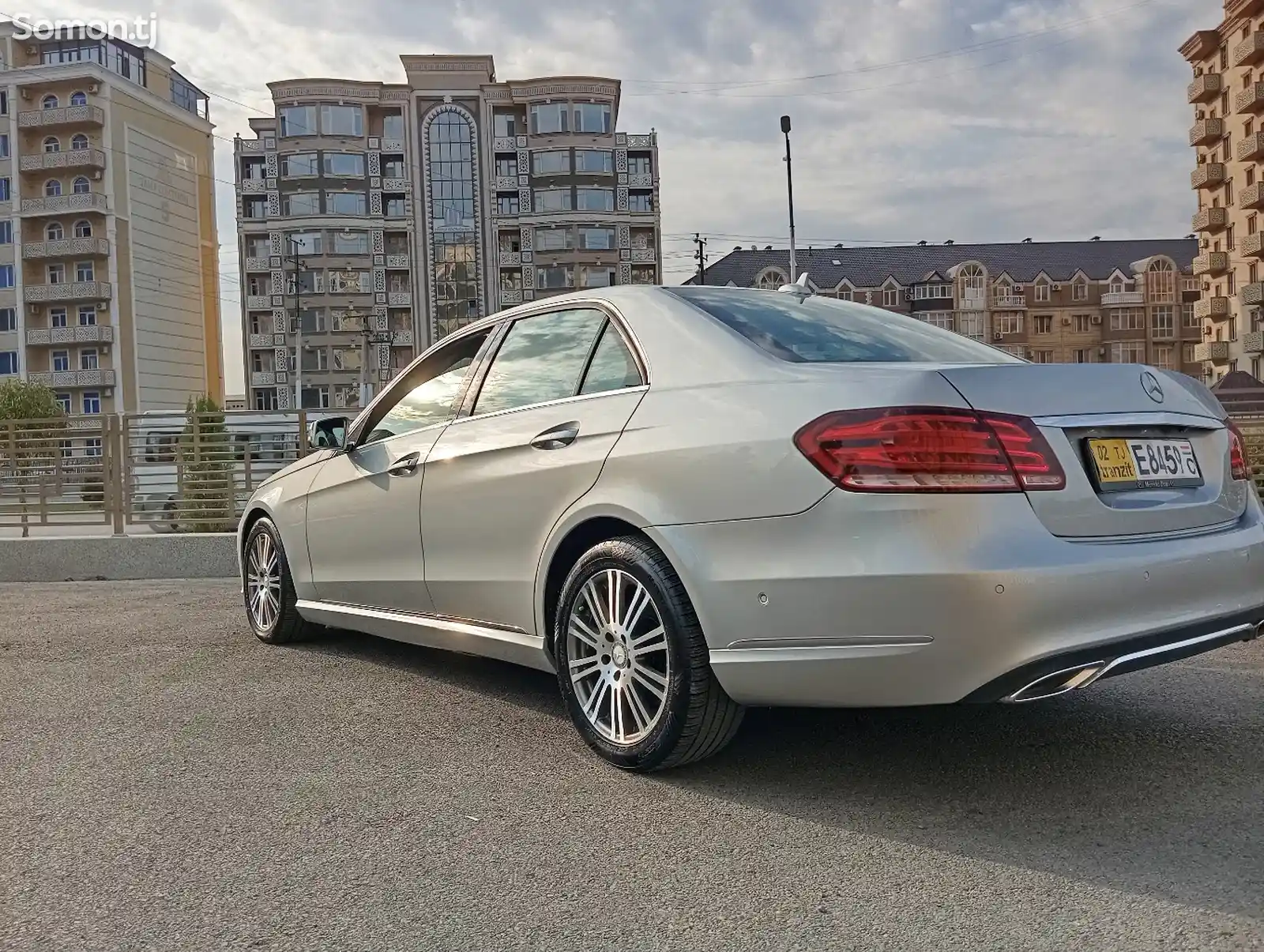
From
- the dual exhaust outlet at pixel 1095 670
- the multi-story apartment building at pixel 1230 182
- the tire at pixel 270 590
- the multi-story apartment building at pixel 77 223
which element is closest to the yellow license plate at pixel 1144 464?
the dual exhaust outlet at pixel 1095 670

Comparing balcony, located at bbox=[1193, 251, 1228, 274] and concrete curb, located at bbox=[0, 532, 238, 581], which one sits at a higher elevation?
balcony, located at bbox=[1193, 251, 1228, 274]

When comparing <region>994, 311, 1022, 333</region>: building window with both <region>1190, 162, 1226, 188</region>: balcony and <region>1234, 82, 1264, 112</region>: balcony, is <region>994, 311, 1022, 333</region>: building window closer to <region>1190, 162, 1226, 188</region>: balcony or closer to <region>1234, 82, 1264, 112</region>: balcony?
<region>1190, 162, 1226, 188</region>: balcony

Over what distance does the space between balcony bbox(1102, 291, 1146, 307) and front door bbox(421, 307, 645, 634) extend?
8803cm

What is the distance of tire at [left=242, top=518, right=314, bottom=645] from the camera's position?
5.70 meters

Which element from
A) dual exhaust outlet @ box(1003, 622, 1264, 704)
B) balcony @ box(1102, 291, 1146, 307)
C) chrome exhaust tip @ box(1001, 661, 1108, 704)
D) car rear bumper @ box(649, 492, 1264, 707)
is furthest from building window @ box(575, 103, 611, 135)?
chrome exhaust tip @ box(1001, 661, 1108, 704)

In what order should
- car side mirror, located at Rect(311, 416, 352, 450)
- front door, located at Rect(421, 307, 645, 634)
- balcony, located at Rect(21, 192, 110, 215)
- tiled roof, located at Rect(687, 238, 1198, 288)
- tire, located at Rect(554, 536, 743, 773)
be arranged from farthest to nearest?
tiled roof, located at Rect(687, 238, 1198, 288) < balcony, located at Rect(21, 192, 110, 215) < car side mirror, located at Rect(311, 416, 352, 450) < front door, located at Rect(421, 307, 645, 634) < tire, located at Rect(554, 536, 743, 773)

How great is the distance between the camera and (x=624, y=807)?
3.19 meters

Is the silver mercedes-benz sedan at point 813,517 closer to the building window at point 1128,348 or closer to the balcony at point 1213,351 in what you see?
the balcony at point 1213,351

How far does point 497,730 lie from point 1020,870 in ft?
6.41

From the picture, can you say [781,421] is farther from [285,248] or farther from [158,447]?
[285,248]

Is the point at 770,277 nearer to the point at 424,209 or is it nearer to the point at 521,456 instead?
Result: the point at 424,209

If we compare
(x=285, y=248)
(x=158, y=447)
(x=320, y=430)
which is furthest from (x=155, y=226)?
(x=320, y=430)

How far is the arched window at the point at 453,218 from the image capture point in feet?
234

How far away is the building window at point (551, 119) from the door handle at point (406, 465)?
68.8 m
